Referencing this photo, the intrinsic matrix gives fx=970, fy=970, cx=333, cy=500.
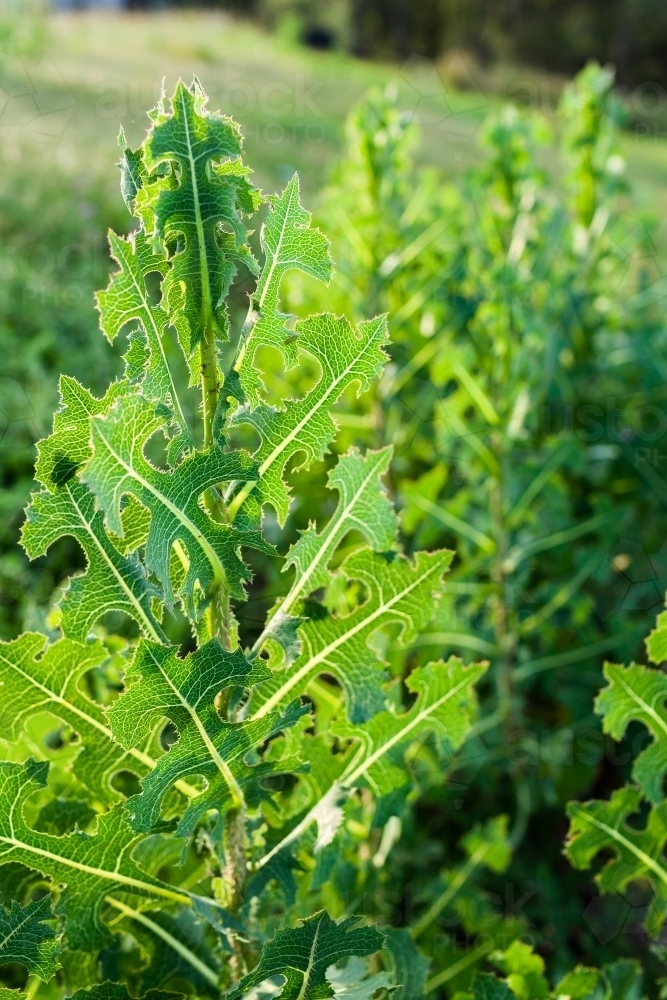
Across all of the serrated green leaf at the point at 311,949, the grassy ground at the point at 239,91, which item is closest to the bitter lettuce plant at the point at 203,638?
the serrated green leaf at the point at 311,949

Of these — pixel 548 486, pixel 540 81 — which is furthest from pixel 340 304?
pixel 540 81

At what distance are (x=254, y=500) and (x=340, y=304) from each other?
1742 millimetres

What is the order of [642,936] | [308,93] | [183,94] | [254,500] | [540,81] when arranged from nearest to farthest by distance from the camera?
1. [183,94]
2. [254,500]
3. [642,936]
4. [308,93]
5. [540,81]

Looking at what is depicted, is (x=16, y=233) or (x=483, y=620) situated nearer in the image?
(x=483, y=620)

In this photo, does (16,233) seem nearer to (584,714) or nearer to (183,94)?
(584,714)

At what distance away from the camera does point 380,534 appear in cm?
78

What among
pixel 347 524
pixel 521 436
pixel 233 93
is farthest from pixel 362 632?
pixel 233 93

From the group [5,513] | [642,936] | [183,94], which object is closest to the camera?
[183,94]

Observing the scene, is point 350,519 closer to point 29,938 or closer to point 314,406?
point 314,406

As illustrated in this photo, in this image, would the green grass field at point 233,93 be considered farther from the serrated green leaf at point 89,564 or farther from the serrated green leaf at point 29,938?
the serrated green leaf at point 29,938

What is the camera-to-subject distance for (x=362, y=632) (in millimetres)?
800

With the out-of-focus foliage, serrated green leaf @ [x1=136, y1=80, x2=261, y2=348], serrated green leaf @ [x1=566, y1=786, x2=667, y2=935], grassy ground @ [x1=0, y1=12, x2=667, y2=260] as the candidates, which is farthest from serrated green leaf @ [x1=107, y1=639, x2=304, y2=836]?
grassy ground @ [x1=0, y1=12, x2=667, y2=260]

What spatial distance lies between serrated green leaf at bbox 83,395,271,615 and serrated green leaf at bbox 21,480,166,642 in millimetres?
37

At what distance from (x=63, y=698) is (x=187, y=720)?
0.14 m
